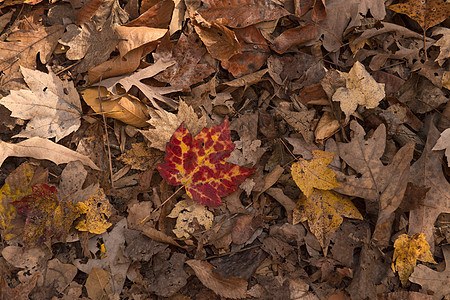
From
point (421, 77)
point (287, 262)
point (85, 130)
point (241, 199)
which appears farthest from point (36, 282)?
point (421, 77)

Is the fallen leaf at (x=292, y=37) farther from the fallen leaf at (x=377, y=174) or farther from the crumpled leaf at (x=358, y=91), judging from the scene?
the fallen leaf at (x=377, y=174)

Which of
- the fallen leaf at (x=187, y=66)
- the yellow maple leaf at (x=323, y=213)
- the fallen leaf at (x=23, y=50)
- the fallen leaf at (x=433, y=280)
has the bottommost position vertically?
the fallen leaf at (x=433, y=280)

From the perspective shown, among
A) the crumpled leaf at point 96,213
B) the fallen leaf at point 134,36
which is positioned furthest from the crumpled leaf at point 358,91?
the crumpled leaf at point 96,213

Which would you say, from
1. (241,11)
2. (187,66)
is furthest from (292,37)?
(187,66)

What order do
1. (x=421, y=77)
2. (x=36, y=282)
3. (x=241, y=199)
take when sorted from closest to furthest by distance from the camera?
→ (x=36, y=282), (x=241, y=199), (x=421, y=77)

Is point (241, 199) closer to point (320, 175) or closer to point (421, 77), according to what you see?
point (320, 175)

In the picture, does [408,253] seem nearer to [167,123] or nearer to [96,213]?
[167,123]
